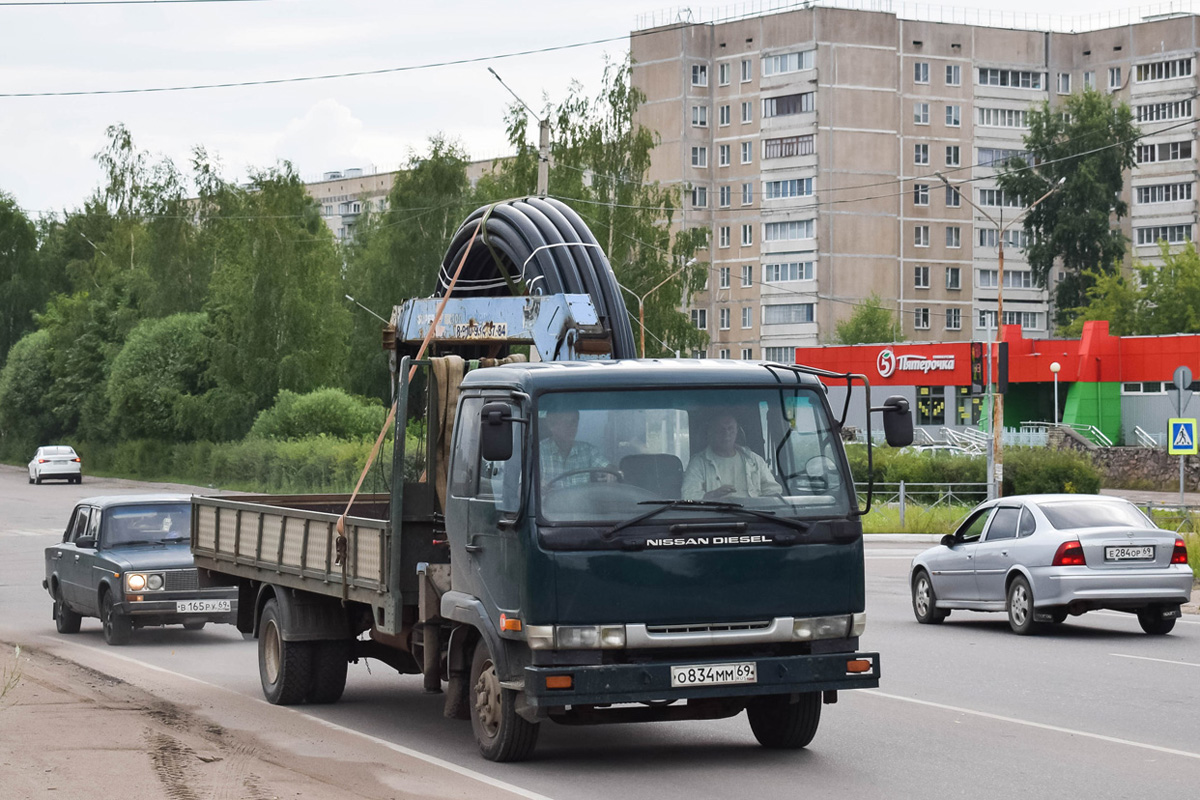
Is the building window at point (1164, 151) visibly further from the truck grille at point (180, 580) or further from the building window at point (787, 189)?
the truck grille at point (180, 580)

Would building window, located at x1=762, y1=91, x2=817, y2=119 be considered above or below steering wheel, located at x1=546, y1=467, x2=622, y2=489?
above

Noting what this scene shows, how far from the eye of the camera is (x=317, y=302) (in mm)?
69688

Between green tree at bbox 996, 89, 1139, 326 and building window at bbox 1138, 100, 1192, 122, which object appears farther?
building window at bbox 1138, 100, 1192, 122

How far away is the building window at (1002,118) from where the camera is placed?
350ft

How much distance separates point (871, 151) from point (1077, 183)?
40.2 ft

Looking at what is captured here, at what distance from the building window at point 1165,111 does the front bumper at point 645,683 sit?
104 m

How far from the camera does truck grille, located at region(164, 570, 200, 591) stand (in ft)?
57.4

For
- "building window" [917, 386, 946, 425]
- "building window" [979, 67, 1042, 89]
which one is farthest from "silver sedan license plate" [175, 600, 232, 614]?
"building window" [979, 67, 1042, 89]

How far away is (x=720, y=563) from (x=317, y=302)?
203ft

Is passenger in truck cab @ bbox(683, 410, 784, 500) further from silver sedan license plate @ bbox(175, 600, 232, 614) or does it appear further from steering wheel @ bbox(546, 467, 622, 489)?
silver sedan license plate @ bbox(175, 600, 232, 614)

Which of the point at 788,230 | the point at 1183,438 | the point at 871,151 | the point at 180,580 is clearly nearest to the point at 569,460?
the point at 180,580

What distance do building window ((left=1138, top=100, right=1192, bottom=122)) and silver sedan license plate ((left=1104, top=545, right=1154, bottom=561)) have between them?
95065 mm

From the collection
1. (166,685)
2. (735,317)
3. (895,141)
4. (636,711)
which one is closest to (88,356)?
(735,317)

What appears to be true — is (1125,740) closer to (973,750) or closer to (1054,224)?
(973,750)
